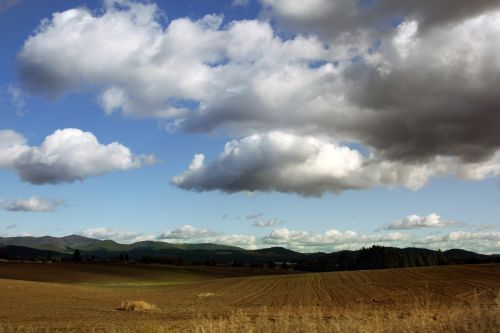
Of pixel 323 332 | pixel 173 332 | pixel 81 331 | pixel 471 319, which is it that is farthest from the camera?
pixel 81 331

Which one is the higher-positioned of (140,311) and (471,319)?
(471,319)

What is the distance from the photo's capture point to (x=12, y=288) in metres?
79.3

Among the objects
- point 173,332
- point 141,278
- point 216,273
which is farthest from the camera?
point 216,273

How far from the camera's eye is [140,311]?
44.2 m

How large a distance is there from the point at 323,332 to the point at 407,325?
322 cm

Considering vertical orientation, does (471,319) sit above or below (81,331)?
above

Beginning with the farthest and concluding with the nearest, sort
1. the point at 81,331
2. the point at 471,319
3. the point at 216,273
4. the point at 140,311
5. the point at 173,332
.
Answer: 1. the point at 216,273
2. the point at 140,311
3. the point at 81,331
4. the point at 173,332
5. the point at 471,319

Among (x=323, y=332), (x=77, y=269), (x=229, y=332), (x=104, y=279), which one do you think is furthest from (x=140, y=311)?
(x=77, y=269)

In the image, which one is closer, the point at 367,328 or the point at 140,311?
the point at 367,328

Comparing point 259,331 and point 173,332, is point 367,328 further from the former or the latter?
point 173,332

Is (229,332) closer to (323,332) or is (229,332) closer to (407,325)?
(323,332)

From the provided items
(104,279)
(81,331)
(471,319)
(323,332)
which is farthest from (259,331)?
(104,279)

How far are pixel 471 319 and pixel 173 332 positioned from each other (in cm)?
1153

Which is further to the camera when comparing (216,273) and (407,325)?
(216,273)
